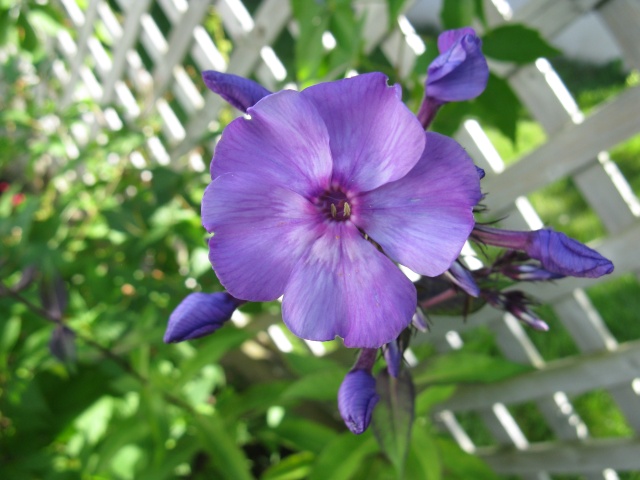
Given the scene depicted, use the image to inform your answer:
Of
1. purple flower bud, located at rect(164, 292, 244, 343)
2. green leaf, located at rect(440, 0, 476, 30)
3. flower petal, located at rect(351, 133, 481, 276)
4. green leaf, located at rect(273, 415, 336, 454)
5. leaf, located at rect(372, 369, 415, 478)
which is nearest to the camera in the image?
flower petal, located at rect(351, 133, 481, 276)

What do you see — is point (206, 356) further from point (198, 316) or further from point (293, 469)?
point (198, 316)

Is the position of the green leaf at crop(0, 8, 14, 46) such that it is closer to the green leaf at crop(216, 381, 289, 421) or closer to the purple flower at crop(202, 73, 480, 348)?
the green leaf at crop(216, 381, 289, 421)

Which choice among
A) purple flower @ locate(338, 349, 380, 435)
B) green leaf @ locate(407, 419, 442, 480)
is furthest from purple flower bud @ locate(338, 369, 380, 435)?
green leaf @ locate(407, 419, 442, 480)

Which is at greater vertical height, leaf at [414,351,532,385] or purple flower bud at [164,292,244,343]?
purple flower bud at [164,292,244,343]

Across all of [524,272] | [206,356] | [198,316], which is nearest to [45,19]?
[206,356]

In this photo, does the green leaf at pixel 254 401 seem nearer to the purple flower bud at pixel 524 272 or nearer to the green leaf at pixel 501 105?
the green leaf at pixel 501 105

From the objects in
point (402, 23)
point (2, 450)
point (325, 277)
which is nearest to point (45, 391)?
point (2, 450)
